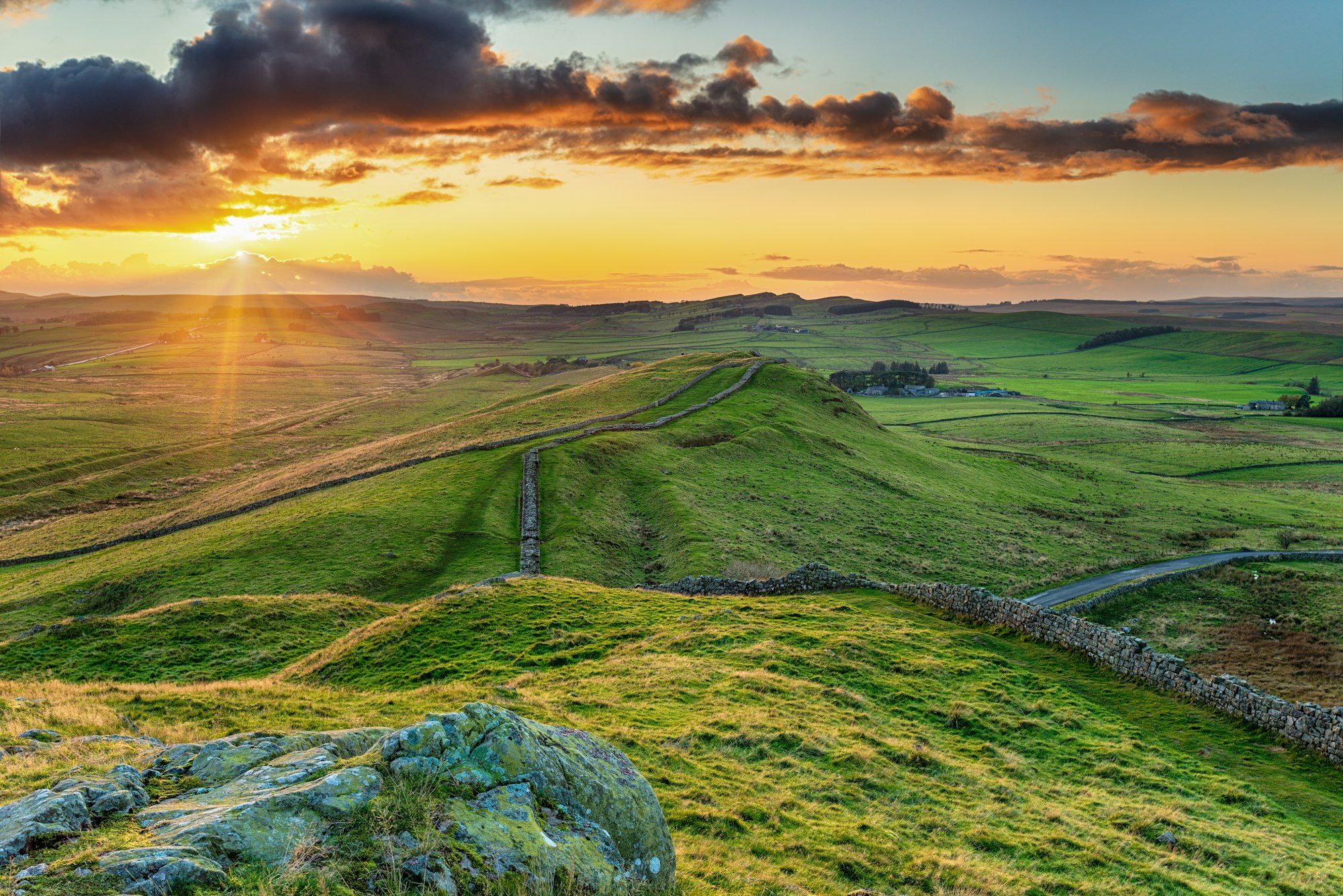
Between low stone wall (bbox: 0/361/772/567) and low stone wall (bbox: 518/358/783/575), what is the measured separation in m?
2.72

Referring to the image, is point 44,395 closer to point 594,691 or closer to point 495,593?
point 495,593

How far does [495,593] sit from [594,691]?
43.2 ft

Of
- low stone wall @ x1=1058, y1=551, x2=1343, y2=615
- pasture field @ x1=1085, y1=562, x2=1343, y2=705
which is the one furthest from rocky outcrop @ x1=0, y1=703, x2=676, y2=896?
low stone wall @ x1=1058, y1=551, x2=1343, y2=615

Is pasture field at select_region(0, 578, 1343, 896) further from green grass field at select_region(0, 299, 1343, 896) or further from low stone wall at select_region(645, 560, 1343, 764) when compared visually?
low stone wall at select_region(645, 560, 1343, 764)

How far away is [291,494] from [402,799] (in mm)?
68270

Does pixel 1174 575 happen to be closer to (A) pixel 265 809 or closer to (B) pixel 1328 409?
(A) pixel 265 809

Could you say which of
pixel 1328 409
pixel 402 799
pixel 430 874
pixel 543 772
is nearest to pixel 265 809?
pixel 402 799

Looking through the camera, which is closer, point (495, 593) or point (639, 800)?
point (639, 800)

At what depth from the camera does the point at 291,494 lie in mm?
69500

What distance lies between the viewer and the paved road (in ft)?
177

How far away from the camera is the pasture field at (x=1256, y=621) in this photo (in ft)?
134

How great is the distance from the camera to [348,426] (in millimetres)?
130250

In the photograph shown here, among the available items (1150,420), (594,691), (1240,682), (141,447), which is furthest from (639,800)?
(1150,420)

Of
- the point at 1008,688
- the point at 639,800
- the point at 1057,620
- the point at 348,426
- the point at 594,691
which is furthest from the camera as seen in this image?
the point at 348,426
